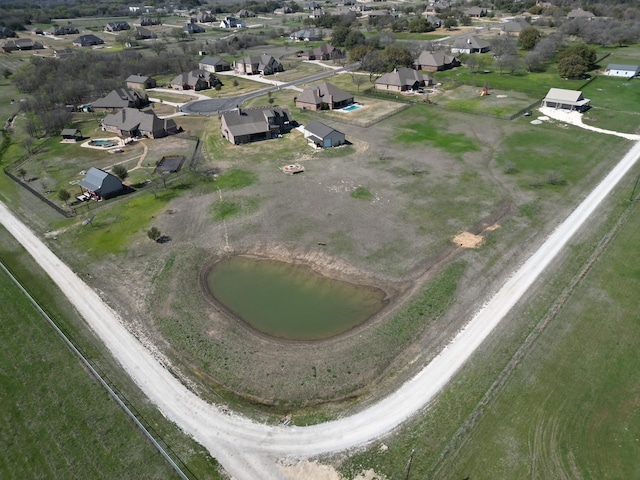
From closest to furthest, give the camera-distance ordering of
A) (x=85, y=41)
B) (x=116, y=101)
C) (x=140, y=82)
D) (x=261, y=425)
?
(x=261, y=425)
(x=116, y=101)
(x=140, y=82)
(x=85, y=41)

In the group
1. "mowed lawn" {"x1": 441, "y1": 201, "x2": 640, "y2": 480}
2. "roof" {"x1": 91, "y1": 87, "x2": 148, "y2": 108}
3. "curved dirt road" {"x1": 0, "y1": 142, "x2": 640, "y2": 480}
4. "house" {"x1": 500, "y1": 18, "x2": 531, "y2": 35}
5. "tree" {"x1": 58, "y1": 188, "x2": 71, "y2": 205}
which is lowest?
"curved dirt road" {"x1": 0, "y1": 142, "x2": 640, "y2": 480}

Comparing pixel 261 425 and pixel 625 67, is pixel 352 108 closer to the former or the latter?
pixel 625 67

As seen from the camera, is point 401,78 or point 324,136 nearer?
point 324,136

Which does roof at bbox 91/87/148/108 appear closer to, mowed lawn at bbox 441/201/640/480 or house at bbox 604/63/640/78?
mowed lawn at bbox 441/201/640/480

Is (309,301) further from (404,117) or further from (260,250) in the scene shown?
(404,117)

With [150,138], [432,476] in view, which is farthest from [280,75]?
[432,476]

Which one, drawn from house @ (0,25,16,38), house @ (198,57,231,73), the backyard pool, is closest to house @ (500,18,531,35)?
house @ (198,57,231,73)

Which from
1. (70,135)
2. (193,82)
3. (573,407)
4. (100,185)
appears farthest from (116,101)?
(573,407)
